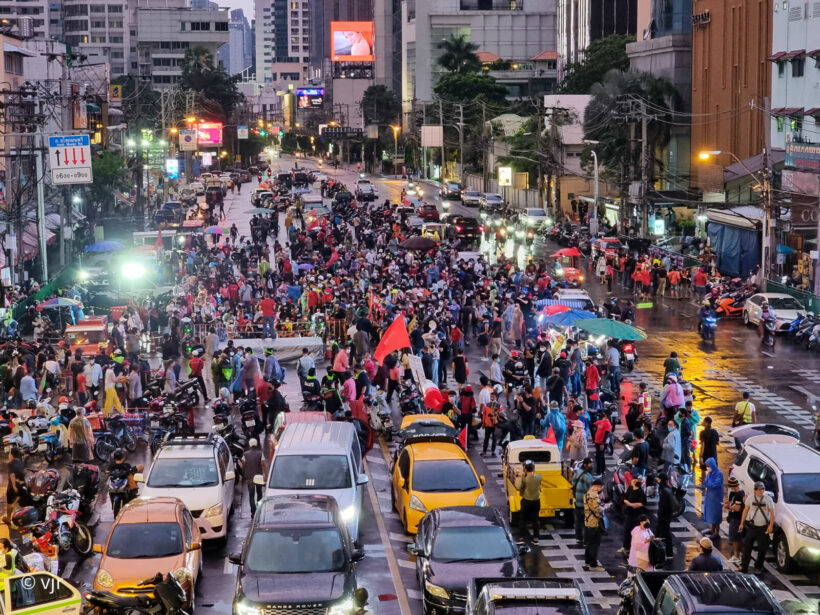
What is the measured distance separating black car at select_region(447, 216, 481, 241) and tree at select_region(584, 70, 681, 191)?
41.3 feet

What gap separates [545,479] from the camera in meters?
20.6

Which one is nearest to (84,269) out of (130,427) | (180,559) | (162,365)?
(162,365)

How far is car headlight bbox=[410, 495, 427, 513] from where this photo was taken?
19312mm

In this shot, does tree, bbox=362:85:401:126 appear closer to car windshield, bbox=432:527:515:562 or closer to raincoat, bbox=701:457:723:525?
raincoat, bbox=701:457:723:525

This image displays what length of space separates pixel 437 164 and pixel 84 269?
90186 mm

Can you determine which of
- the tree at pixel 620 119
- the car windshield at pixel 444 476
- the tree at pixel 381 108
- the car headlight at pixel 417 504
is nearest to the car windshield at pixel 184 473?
the car headlight at pixel 417 504

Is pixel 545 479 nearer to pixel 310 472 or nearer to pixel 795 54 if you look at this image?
pixel 310 472

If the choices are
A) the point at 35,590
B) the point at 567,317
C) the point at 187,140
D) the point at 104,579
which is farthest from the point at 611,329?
the point at 187,140

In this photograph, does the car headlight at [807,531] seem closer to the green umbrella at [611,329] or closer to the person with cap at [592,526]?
the person with cap at [592,526]

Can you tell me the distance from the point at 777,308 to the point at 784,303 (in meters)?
0.52

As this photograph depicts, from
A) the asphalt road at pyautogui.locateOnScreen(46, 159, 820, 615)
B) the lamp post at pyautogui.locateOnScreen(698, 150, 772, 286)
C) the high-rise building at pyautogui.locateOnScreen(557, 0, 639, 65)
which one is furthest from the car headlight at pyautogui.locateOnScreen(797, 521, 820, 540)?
the high-rise building at pyautogui.locateOnScreen(557, 0, 639, 65)

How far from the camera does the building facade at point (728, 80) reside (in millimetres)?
63188

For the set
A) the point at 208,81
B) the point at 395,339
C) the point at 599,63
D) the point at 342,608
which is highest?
the point at 208,81

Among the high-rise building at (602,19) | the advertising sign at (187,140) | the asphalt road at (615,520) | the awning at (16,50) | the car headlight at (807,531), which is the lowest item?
the asphalt road at (615,520)
